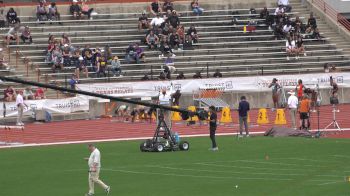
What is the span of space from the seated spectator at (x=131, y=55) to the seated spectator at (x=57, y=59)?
12.1 feet

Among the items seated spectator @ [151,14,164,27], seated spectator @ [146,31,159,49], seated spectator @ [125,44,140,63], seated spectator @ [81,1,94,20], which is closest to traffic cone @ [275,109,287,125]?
seated spectator @ [125,44,140,63]

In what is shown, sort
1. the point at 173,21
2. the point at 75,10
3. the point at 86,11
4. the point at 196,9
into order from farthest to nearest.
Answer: the point at 196,9 → the point at 173,21 → the point at 86,11 → the point at 75,10

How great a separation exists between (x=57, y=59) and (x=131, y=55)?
419 centimetres

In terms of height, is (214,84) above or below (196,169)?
above

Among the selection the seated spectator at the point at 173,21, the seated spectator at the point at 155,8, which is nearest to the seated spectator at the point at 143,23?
the seated spectator at the point at 173,21

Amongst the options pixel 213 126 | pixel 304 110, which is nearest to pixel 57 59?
pixel 304 110

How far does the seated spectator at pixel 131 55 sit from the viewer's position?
51000mm

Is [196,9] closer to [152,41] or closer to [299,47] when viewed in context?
[152,41]

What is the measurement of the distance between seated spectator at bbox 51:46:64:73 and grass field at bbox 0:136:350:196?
1279cm

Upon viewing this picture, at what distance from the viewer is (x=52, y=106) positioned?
4584 cm

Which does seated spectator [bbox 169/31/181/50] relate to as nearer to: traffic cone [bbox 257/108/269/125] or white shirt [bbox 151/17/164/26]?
white shirt [bbox 151/17/164/26]

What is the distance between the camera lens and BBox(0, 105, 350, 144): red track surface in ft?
130

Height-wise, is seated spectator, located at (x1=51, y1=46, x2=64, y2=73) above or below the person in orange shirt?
above

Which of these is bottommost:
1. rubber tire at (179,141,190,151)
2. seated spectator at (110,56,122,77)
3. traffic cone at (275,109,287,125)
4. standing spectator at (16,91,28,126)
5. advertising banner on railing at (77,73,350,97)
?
rubber tire at (179,141,190,151)
